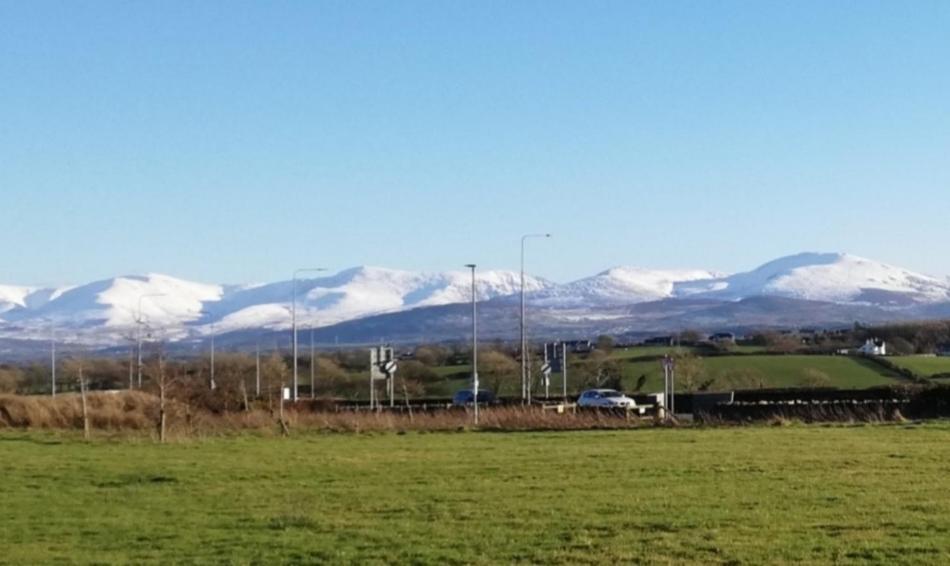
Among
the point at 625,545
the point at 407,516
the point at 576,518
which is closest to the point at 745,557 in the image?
the point at 625,545

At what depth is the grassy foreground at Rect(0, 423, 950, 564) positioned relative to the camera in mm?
15781

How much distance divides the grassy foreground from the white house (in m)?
77.9

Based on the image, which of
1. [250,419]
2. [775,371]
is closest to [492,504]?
[250,419]

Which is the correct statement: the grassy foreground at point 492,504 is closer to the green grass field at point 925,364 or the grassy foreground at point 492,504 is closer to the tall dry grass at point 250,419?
the tall dry grass at point 250,419

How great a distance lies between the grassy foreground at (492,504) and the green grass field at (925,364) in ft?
188

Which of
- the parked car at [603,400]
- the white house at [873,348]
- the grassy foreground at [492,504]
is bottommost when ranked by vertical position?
the parked car at [603,400]

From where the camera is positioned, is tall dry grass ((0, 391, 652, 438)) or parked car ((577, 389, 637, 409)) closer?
tall dry grass ((0, 391, 652, 438))

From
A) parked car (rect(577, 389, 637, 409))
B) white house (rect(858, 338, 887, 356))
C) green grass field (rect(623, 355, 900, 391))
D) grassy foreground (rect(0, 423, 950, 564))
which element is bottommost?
parked car (rect(577, 389, 637, 409))

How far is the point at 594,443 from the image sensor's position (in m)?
36.7

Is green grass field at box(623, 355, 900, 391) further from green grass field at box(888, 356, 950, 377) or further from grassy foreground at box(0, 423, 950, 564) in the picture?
grassy foreground at box(0, 423, 950, 564)

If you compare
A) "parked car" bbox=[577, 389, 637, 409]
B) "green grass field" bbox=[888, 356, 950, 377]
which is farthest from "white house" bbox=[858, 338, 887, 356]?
"parked car" bbox=[577, 389, 637, 409]

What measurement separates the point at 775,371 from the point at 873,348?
2524 centimetres

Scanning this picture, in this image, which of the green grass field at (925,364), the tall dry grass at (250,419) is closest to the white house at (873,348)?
the green grass field at (925,364)

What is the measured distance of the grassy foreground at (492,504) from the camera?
621 inches
